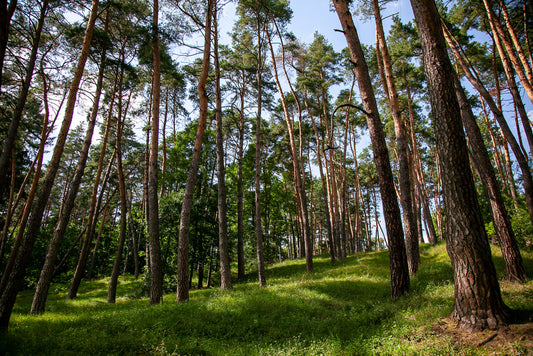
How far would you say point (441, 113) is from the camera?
14.1 feet

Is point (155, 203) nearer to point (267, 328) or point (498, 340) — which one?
point (267, 328)

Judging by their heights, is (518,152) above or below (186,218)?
above

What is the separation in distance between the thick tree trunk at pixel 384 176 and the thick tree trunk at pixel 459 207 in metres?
1.84

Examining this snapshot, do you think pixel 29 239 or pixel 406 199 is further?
pixel 406 199

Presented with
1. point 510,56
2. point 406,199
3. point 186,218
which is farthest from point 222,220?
point 510,56

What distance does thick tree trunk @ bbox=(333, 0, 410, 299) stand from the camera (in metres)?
6.00

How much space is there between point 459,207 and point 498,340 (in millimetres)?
1813

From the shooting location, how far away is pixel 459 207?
398cm

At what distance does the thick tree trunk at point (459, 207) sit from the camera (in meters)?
3.65

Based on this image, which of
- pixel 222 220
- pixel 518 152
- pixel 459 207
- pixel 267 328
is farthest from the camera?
pixel 222 220

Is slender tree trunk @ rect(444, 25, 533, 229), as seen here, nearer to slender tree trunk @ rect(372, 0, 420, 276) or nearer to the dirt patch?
slender tree trunk @ rect(372, 0, 420, 276)

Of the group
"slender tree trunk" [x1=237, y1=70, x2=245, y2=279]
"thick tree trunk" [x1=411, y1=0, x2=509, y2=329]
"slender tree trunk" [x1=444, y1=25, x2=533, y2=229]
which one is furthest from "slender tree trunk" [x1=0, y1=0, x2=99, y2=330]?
"slender tree trunk" [x1=444, y1=25, x2=533, y2=229]

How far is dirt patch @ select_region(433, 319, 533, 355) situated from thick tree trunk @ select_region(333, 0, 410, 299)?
93.3 inches

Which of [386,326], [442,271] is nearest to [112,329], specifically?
[386,326]
